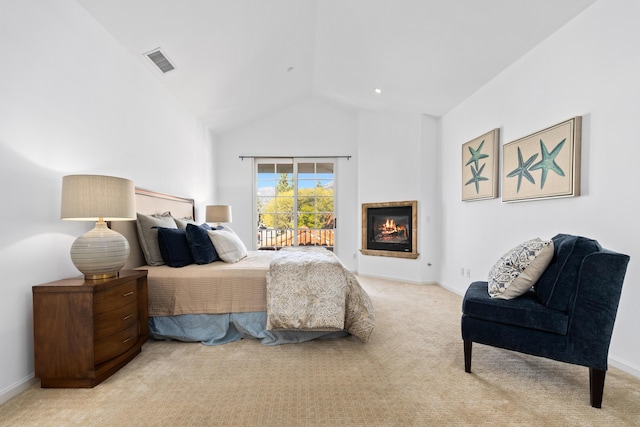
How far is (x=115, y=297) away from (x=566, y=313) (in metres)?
2.82

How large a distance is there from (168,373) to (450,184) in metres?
4.10

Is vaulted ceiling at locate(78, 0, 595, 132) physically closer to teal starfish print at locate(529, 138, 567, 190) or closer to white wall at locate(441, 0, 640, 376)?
white wall at locate(441, 0, 640, 376)

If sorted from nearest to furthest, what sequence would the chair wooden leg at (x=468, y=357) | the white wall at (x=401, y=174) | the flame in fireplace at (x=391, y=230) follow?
1. the chair wooden leg at (x=468, y=357)
2. the white wall at (x=401, y=174)
3. the flame in fireplace at (x=391, y=230)

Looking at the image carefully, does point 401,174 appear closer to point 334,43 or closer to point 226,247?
point 334,43

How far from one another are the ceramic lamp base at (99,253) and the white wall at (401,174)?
13.1ft

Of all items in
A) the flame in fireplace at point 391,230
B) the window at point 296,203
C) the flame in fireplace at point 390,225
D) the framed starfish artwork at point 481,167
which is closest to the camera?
the framed starfish artwork at point 481,167

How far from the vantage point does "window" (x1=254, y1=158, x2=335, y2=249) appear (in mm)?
5762

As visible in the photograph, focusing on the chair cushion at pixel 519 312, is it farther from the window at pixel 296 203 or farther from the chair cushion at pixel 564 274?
the window at pixel 296 203

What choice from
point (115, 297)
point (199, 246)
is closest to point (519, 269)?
point (199, 246)

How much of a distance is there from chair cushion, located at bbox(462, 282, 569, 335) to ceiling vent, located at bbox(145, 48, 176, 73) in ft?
11.6

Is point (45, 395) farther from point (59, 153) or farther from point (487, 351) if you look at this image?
point (487, 351)

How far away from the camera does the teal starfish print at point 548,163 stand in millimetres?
2500

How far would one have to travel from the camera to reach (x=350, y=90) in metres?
4.75

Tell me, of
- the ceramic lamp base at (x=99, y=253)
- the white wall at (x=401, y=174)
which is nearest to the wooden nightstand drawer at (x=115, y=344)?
the ceramic lamp base at (x=99, y=253)
